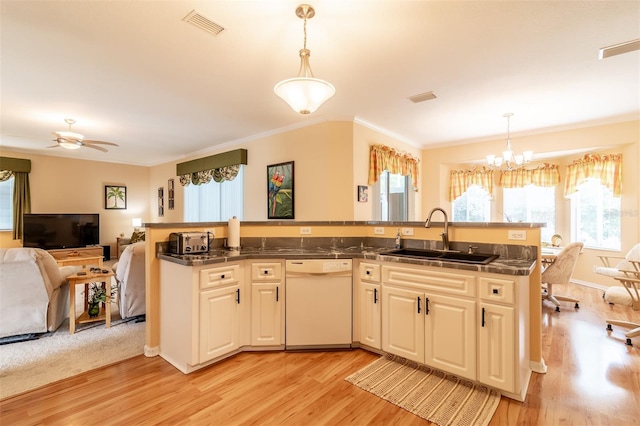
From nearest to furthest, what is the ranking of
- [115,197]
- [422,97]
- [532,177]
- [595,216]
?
[422,97] < [595,216] < [532,177] < [115,197]

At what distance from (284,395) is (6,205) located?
760cm

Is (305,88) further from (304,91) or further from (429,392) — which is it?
(429,392)

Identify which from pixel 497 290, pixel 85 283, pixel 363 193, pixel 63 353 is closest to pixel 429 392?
pixel 497 290

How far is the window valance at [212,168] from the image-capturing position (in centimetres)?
533

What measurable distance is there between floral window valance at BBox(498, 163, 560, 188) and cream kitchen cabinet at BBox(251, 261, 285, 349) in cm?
516

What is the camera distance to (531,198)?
6004 millimetres

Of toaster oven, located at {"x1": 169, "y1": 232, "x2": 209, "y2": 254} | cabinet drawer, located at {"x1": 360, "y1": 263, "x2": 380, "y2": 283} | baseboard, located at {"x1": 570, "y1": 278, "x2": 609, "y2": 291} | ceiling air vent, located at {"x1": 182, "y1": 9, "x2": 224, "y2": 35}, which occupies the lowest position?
baseboard, located at {"x1": 570, "y1": 278, "x2": 609, "y2": 291}

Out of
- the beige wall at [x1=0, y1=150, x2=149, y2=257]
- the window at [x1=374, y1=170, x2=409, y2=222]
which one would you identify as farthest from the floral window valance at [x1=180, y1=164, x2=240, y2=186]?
the window at [x1=374, y1=170, x2=409, y2=222]

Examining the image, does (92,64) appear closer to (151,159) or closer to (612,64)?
(612,64)

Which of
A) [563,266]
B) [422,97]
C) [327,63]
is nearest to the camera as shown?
[327,63]

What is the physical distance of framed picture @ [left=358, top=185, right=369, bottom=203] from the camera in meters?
4.16

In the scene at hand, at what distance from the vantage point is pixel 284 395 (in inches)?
83.9

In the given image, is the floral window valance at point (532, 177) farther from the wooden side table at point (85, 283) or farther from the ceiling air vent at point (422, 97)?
the wooden side table at point (85, 283)

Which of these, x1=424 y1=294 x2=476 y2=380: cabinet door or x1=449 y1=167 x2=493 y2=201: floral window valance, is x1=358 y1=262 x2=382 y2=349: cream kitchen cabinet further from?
x1=449 y1=167 x2=493 y2=201: floral window valance
